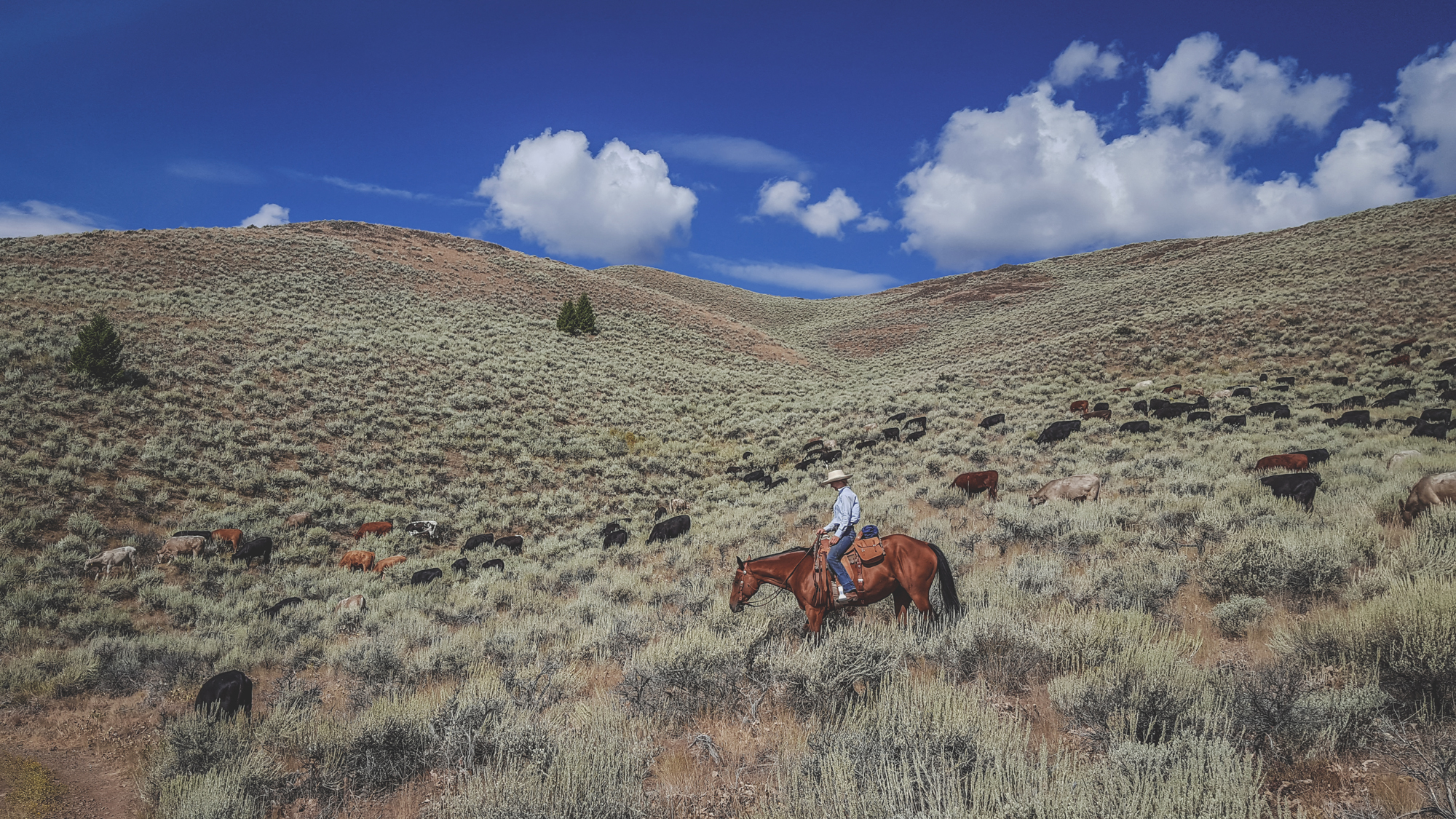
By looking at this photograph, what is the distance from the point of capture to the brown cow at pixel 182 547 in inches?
420

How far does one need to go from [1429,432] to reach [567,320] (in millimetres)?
36944

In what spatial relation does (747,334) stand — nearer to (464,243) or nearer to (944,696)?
(464,243)

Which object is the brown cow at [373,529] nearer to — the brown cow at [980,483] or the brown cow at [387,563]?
the brown cow at [387,563]

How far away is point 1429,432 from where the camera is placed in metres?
11.0

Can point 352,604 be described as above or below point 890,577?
below

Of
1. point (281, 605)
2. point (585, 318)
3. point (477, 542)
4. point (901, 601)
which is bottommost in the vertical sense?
point (281, 605)

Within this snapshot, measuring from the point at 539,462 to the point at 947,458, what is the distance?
12983 mm

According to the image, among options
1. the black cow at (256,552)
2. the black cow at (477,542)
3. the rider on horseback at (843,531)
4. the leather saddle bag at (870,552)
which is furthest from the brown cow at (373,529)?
the leather saddle bag at (870,552)

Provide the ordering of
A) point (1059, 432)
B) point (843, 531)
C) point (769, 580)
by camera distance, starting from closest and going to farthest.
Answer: point (843, 531), point (769, 580), point (1059, 432)

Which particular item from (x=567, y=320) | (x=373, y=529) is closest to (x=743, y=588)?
(x=373, y=529)

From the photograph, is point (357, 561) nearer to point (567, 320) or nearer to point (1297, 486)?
point (1297, 486)

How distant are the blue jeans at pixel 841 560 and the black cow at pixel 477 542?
986 cm

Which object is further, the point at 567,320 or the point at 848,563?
the point at 567,320

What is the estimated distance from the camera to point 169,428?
15023 mm
